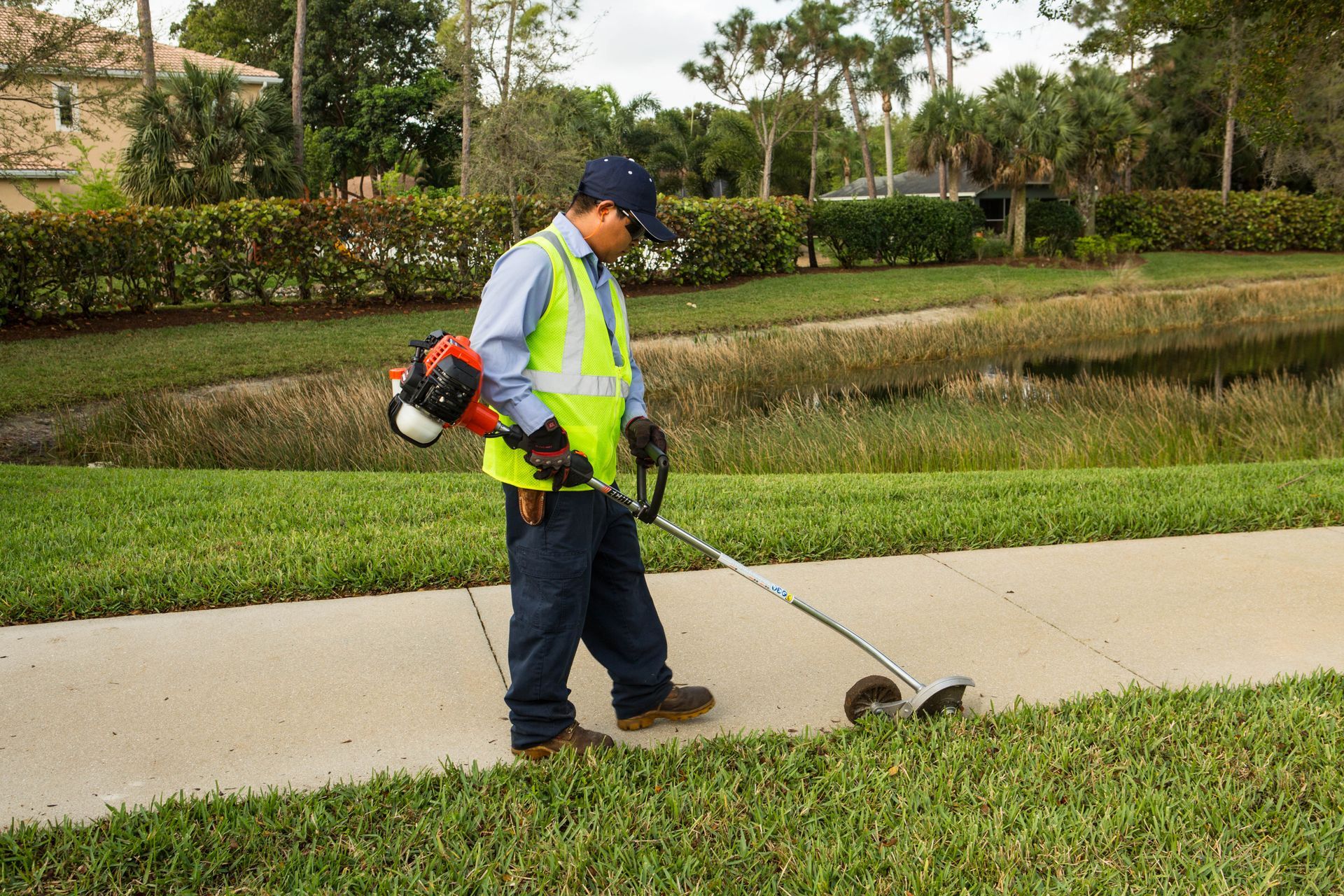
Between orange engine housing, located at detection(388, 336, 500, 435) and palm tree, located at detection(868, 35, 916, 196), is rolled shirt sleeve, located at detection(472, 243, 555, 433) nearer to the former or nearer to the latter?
orange engine housing, located at detection(388, 336, 500, 435)

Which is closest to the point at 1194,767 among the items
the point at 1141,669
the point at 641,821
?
the point at 1141,669

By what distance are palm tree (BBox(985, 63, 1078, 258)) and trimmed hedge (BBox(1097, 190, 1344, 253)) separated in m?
4.62

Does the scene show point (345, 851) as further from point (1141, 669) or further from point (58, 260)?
point (58, 260)

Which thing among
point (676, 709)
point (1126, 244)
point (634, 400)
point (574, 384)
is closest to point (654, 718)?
point (676, 709)

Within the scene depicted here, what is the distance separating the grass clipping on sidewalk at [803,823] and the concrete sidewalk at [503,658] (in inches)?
9.4

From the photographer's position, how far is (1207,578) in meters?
5.24

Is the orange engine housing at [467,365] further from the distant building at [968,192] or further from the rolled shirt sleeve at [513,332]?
the distant building at [968,192]

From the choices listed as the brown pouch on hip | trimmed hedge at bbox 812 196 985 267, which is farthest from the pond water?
trimmed hedge at bbox 812 196 985 267

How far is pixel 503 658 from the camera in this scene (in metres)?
4.29

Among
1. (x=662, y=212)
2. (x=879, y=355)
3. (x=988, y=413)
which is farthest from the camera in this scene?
(x=662, y=212)

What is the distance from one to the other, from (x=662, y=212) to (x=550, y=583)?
20849mm

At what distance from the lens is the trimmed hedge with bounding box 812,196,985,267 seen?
29656 millimetres

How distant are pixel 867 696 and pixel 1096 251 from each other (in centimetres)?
2952

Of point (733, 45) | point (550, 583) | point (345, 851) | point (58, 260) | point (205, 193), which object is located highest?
point (733, 45)
